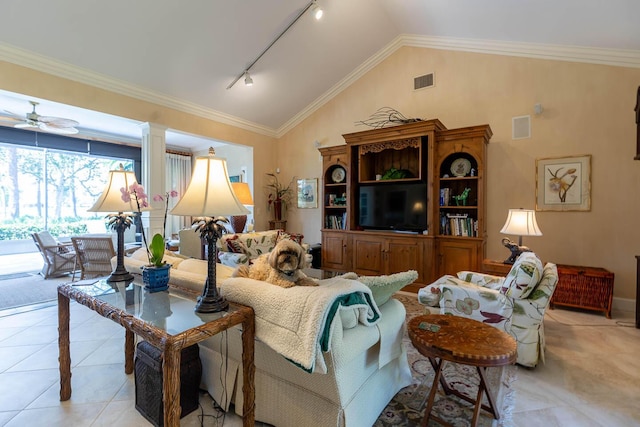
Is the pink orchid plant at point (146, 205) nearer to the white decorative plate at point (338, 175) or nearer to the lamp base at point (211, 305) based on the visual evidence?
the lamp base at point (211, 305)

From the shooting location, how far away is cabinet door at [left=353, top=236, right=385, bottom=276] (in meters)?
4.42

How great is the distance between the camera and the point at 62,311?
1.79 meters

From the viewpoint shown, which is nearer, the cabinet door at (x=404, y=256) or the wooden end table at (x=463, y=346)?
the wooden end table at (x=463, y=346)

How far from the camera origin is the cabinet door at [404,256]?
4.06 meters

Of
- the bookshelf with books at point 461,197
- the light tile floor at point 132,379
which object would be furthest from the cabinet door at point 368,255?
the light tile floor at point 132,379

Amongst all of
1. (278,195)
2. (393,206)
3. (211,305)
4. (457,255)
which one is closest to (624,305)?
(457,255)

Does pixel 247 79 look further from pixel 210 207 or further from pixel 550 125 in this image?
pixel 550 125

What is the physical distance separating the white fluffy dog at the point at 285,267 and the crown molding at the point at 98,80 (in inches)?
148

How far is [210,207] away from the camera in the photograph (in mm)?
1390

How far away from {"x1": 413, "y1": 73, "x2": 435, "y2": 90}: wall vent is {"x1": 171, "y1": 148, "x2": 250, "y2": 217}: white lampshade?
13.7 ft

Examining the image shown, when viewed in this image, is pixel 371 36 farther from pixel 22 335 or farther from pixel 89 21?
pixel 22 335

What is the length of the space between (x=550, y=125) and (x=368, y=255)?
9.81 ft

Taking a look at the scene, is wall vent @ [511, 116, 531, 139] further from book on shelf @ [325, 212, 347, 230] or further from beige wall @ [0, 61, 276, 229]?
beige wall @ [0, 61, 276, 229]

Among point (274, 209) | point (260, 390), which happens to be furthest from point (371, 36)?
point (260, 390)
